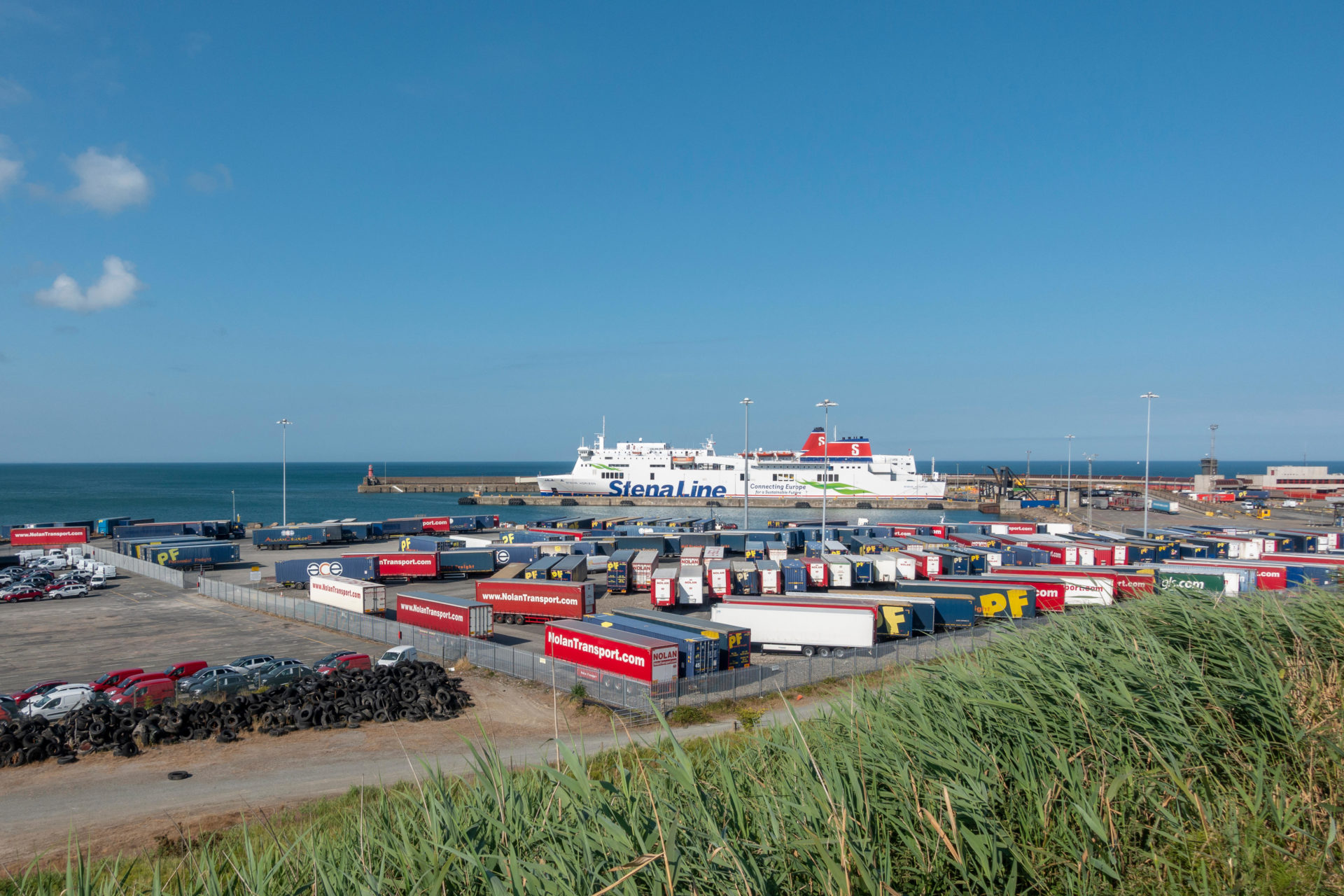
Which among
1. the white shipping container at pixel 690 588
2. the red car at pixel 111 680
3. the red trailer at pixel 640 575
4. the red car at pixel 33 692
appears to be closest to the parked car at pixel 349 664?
the red car at pixel 111 680

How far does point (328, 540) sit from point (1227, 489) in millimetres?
128827

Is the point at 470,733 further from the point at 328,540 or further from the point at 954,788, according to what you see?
the point at 328,540

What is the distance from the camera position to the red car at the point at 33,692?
19.7m

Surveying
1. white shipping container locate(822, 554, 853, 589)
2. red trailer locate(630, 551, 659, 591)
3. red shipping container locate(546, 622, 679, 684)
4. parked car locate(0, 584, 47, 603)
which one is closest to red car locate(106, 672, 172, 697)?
red shipping container locate(546, 622, 679, 684)

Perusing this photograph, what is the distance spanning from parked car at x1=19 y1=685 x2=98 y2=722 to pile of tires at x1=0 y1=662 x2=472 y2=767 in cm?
102

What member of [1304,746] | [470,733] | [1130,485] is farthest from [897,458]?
[1304,746]

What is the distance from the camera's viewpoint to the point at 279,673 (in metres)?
21.8

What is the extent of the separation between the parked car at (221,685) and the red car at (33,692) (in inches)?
149

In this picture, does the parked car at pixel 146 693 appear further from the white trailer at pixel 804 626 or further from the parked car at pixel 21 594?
the parked car at pixel 21 594

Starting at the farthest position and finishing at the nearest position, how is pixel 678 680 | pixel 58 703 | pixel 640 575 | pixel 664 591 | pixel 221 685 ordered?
pixel 640 575
pixel 664 591
pixel 221 685
pixel 678 680
pixel 58 703

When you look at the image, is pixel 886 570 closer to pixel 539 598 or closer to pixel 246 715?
pixel 539 598

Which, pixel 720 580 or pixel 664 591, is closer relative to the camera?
pixel 664 591

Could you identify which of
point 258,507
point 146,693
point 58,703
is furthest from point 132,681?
point 258,507

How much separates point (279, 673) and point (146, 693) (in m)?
3.37
